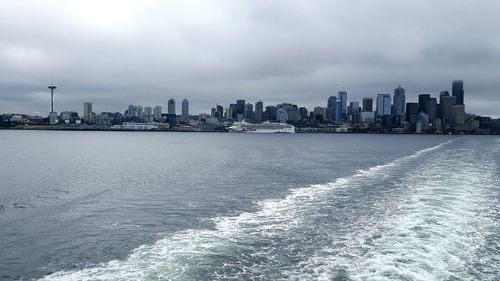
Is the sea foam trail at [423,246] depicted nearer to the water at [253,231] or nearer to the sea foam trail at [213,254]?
the water at [253,231]

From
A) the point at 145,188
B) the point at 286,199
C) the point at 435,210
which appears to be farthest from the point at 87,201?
the point at 435,210

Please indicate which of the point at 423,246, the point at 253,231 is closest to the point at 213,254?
the point at 253,231

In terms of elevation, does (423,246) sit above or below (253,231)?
above

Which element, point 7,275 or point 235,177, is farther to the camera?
point 235,177

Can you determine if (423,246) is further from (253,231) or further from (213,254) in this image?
(213,254)

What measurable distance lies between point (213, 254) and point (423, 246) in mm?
6921

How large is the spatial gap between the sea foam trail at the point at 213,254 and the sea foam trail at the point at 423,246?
5.99ft

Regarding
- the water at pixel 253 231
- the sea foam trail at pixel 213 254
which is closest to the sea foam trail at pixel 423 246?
the water at pixel 253 231

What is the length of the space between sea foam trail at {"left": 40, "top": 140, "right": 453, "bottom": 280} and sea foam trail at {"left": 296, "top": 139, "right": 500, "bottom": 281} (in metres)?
1.82

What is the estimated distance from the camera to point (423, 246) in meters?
14.6

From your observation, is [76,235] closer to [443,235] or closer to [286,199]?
[286,199]

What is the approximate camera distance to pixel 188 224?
61.0 ft

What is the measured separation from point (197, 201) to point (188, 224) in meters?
5.95

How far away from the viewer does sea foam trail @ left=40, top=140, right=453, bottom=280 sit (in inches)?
487
